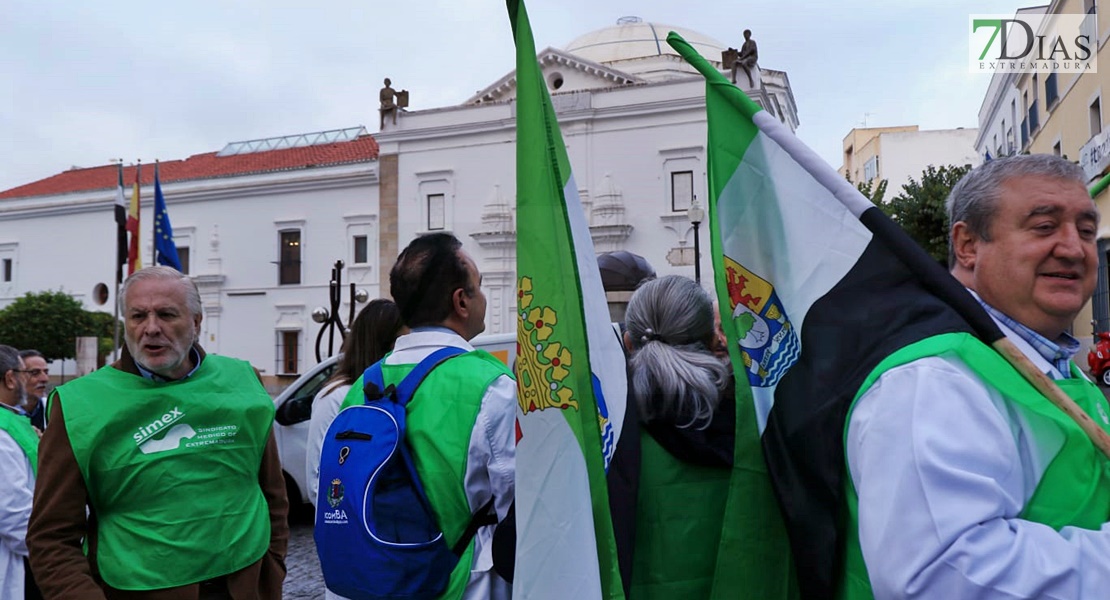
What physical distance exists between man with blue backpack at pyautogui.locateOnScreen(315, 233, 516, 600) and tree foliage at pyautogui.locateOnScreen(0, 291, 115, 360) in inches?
1266

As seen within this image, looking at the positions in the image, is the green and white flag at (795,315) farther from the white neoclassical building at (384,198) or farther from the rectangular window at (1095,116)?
the white neoclassical building at (384,198)

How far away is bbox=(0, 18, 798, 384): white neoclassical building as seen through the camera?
2692cm

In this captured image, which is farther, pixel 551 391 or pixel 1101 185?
pixel 1101 185

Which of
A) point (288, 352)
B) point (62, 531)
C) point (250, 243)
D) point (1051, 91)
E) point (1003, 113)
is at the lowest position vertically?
point (288, 352)

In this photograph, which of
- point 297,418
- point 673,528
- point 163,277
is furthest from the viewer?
point 297,418

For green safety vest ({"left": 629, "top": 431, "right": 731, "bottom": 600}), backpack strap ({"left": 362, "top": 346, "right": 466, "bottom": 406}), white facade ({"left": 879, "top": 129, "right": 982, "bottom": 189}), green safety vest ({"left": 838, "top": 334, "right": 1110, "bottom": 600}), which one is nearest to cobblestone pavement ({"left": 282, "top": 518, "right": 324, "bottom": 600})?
backpack strap ({"left": 362, "top": 346, "right": 466, "bottom": 406})

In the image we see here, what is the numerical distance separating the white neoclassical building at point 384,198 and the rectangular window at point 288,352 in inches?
2.1

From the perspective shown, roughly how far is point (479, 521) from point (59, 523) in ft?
4.08

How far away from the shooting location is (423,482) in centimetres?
215

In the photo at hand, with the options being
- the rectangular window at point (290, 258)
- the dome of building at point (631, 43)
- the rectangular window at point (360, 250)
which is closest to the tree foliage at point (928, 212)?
the dome of building at point (631, 43)

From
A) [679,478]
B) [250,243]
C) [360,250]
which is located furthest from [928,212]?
[250,243]

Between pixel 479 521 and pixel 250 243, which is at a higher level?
pixel 250 243

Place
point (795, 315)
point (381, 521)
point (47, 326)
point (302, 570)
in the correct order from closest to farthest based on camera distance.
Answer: point (795, 315)
point (381, 521)
point (302, 570)
point (47, 326)

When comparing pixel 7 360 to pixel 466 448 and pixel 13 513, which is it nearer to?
pixel 13 513
